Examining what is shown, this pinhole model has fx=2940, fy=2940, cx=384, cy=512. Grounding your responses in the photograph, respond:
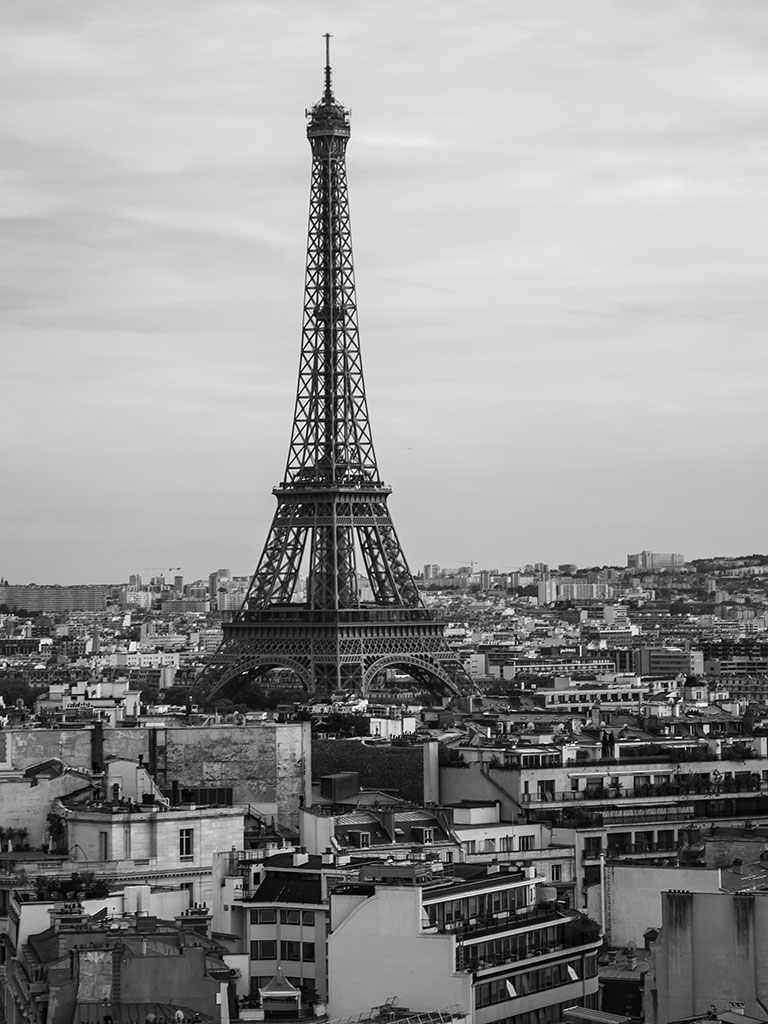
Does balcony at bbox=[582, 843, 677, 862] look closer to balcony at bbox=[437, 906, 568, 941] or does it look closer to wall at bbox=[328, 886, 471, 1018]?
balcony at bbox=[437, 906, 568, 941]

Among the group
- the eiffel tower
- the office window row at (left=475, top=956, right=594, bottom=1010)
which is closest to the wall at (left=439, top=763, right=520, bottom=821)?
the office window row at (left=475, top=956, right=594, bottom=1010)

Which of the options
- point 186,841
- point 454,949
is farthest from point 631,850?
point 454,949

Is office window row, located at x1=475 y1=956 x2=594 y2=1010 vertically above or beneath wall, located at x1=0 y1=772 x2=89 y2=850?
beneath

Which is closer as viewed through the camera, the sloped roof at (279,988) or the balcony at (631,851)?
the sloped roof at (279,988)

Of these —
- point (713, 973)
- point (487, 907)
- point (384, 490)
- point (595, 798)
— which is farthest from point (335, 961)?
point (384, 490)

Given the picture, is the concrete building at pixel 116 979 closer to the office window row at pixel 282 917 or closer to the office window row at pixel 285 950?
the office window row at pixel 285 950

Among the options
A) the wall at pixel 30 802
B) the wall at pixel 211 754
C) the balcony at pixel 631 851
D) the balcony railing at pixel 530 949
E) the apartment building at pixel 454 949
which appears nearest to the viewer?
the apartment building at pixel 454 949

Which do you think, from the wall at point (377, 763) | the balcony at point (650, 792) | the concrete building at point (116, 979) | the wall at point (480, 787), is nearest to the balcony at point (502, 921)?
the concrete building at point (116, 979)

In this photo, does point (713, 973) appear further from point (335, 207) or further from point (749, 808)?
point (335, 207)
